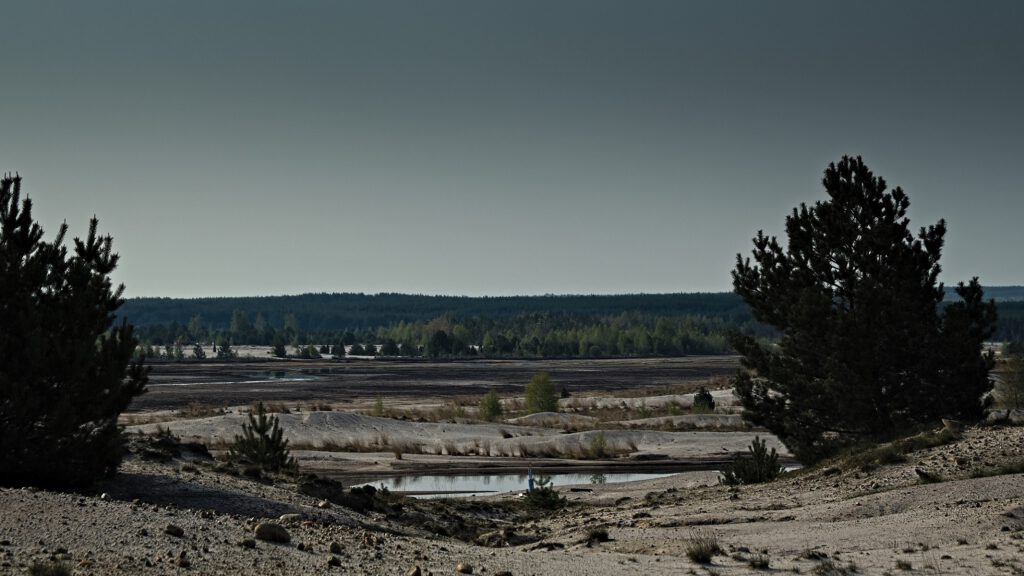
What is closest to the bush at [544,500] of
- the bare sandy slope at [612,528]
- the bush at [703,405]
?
the bare sandy slope at [612,528]

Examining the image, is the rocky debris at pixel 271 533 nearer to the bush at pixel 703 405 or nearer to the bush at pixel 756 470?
the bush at pixel 756 470

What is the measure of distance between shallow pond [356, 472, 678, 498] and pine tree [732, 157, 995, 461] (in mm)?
10072

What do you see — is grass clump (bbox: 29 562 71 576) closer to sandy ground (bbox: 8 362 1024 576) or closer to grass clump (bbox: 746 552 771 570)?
sandy ground (bbox: 8 362 1024 576)

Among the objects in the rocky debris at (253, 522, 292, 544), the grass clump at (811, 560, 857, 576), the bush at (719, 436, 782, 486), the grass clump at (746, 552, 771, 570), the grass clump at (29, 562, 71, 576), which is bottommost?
the bush at (719, 436, 782, 486)

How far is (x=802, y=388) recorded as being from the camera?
27.9 meters

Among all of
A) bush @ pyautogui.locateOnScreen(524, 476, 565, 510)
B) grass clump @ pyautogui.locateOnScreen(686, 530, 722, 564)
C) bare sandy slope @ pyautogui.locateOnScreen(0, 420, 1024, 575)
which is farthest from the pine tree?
grass clump @ pyautogui.locateOnScreen(686, 530, 722, 564)

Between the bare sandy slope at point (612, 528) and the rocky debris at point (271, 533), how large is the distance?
22 centimetres

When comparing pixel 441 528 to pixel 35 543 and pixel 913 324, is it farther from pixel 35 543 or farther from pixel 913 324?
pixel 913 324

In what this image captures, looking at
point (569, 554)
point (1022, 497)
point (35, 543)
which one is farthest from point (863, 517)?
point (35, 543)

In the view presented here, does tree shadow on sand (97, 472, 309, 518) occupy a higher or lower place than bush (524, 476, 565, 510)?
higher

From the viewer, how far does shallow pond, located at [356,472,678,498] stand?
35188 mm

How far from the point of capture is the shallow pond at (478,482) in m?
35.2

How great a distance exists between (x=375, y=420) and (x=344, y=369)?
290 feet

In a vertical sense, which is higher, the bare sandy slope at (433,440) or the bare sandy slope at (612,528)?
the bare sandy slope at (612,528)
